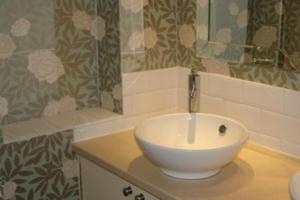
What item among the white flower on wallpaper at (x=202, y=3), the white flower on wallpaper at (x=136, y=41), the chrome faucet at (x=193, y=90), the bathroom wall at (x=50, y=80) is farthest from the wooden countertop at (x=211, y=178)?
the white flower on wallpaper at (x=202, y=3)

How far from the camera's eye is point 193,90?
180 cm

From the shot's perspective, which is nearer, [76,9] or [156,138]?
[156,138]

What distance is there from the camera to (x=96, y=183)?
68.7 inches

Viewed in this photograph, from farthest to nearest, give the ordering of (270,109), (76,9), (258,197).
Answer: (76,9) → (270,109) → (258,197)

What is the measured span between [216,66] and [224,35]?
14cm

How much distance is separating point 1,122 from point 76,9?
568 mm

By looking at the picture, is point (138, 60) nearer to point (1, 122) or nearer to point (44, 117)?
point (44, 117)

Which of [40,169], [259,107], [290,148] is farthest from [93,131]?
[290,148]

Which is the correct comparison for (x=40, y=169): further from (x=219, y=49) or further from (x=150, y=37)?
(x=219, y=49)

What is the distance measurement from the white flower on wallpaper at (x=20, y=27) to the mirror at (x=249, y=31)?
71 centimetres

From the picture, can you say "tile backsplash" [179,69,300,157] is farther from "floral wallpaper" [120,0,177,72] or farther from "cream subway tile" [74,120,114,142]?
"cream subway tile" [74,120,114,142]

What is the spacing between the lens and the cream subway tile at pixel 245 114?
1.73 meters

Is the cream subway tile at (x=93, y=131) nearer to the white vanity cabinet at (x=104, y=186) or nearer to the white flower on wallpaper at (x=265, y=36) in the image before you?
the white vanity cabinet at (x=104, y=186)

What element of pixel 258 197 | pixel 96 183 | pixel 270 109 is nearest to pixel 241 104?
pixel 270 109
